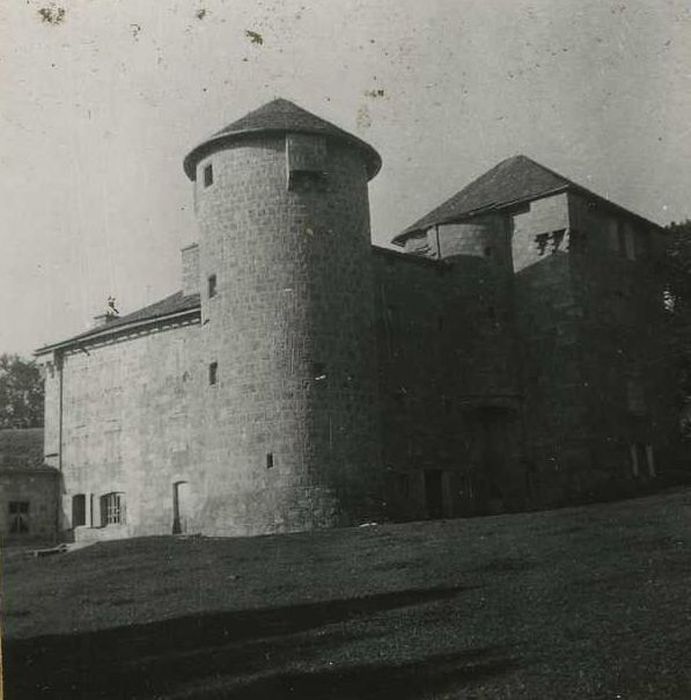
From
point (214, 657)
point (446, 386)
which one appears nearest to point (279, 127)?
point (446, 386)

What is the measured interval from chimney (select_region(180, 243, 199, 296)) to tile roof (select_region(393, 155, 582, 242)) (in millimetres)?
6855

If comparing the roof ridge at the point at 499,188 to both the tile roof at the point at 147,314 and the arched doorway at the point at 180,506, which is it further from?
the arched doorway at the point at 180,506

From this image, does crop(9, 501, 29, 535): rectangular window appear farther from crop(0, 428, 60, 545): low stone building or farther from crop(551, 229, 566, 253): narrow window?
crop(551, 229, 566, 253): narrow window

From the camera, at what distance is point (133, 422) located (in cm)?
3048

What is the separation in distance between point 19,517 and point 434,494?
1366cm

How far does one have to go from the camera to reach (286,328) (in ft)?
79.4

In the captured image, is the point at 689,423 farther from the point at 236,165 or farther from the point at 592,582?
the point at 592,582

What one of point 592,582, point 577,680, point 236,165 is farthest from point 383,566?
point 236,165

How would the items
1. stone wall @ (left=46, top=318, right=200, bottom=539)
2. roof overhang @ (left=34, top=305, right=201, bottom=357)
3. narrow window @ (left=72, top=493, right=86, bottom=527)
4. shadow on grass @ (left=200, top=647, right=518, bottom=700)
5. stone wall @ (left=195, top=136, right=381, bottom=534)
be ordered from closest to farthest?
shadow on grass @ (left=200, top=647, right=518, bottom=700)
stone wall @ (left=195, top=136, right=381, bottom=534)
stone wall @ (left=46, top=318, right=200, bottom=539)
roof overhang @ (left=34, top=305, right=201, bottom=357)
narrow window @ (left=72, top=493, right=86, bottom=527)

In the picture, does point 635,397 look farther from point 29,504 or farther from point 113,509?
point 29,504

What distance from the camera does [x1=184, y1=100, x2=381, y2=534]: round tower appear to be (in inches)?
928

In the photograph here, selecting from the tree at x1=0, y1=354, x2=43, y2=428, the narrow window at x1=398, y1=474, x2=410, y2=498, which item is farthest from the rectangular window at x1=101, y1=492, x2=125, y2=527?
the tree at x1=0, y1=354, x2=43, y2=428

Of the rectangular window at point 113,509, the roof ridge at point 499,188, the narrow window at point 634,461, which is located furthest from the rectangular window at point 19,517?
the narrow window at point 634,461

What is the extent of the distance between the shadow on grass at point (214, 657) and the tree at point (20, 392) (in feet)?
135
